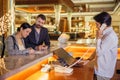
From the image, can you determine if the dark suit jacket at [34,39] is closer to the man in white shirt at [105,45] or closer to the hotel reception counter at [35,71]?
the hotel reception counter at [35,71]

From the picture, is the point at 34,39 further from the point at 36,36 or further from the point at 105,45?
the point at 105,45

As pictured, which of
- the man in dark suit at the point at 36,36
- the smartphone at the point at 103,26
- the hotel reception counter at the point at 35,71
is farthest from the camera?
the man in dark suit at the point at 36,36

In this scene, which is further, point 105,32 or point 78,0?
point 78,0

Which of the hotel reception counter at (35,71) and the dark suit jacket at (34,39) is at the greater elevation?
the dark suit jacket at (34,39)

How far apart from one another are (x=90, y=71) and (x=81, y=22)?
14115 mm

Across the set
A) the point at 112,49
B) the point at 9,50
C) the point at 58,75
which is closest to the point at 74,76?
the point at 58,75

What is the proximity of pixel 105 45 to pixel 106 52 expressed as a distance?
0.28 feet

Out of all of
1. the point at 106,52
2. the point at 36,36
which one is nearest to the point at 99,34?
the point at 106,52

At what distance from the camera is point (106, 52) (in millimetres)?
2633

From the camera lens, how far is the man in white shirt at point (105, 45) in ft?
8.59

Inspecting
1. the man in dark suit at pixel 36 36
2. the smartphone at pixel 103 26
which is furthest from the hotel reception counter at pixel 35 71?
the man in dark suit at pixel 36 36

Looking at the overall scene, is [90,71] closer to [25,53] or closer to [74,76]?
[74,76]

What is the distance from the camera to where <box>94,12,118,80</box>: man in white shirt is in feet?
8.59

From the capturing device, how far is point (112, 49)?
2645mm
